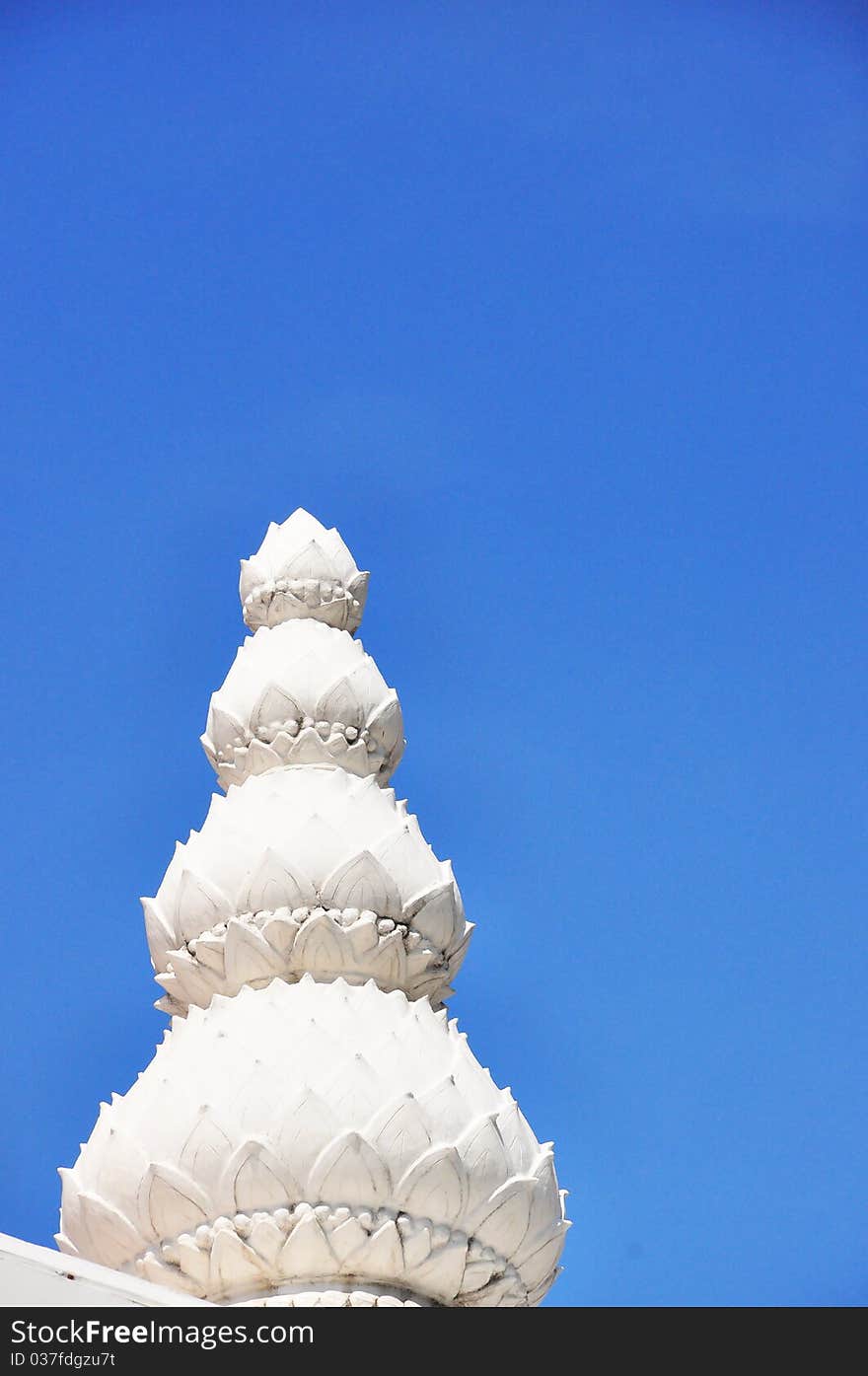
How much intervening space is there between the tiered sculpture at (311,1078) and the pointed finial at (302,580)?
0.64 meters

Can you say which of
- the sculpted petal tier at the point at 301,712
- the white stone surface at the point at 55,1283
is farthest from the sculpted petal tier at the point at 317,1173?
the white stone surface at the point at 55,1283

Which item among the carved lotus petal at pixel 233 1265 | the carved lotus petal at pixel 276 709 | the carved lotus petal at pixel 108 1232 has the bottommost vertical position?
the carved lotus petal at pixel 233 1265

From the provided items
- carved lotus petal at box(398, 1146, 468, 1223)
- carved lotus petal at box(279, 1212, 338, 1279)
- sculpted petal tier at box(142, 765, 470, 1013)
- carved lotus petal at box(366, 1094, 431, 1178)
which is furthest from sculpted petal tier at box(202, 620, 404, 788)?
carved lotus petal at box(279, 1212, 338, 1279)

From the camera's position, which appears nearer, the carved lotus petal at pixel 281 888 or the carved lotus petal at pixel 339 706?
the carved lotus petal at pixel 281 888

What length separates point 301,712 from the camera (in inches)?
417

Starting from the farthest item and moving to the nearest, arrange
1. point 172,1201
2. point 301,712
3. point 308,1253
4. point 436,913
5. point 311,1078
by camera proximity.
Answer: point 301,712, point 436,913, point 311,1078, point 172,1201, point 308,1253

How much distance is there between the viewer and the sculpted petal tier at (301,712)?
10.5 m

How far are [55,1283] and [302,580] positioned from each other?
246 inches

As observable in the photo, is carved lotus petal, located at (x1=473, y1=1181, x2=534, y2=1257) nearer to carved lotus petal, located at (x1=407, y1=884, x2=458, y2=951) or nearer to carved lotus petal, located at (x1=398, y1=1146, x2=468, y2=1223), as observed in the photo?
carved lotus petal, located at (x1=398, y1=1146, x2=468, y2=1223)

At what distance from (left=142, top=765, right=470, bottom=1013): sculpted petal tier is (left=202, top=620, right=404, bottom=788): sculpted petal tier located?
0.37 metres

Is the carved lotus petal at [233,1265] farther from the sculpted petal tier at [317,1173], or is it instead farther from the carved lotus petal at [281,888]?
the carved lotus petal at [281,888]

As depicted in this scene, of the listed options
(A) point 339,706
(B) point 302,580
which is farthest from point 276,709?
(B) point 302,580

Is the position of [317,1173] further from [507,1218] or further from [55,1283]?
[55,1283]
